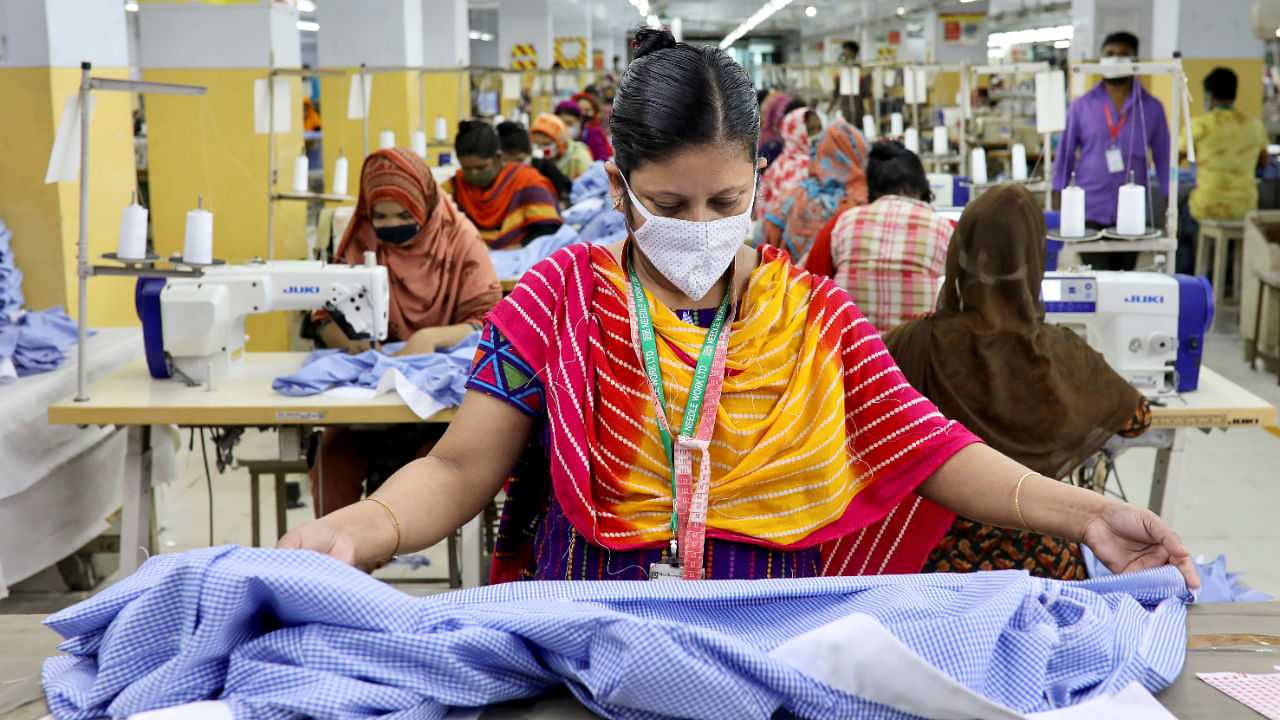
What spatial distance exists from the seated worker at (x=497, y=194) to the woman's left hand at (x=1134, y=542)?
4.47 metres

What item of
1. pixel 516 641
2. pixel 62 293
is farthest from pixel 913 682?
pixel 62 293

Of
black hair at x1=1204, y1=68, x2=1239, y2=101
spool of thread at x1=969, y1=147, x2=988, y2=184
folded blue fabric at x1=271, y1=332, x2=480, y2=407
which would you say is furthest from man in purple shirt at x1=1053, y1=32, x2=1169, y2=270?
folded blue fabric at x1=271, y1=332, x2=480, y2=407

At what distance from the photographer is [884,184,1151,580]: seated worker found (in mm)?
2465

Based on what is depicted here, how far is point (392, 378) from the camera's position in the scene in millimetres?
2969

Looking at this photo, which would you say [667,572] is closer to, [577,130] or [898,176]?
[898,176]

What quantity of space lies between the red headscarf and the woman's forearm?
2.37m

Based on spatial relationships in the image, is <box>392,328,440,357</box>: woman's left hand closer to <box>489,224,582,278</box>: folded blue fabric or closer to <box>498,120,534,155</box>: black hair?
<box>489,224,582,278</box>: folded blue fabric

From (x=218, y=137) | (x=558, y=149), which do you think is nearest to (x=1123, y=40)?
(x=558, y=149)

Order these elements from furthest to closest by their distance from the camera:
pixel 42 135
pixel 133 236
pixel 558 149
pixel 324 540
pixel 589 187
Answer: pixel 558 149
pixel 589 187
pixel 42 135
pixel 133 236
pixel 324 540

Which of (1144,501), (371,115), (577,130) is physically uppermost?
(371,115)

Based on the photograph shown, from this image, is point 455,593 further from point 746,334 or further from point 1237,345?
point 1237,345

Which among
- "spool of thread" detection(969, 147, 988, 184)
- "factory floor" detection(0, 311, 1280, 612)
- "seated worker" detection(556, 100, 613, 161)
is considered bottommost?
"factory floor" detection(0, 311, 1280, 612)

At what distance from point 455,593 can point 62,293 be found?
11.9 feet

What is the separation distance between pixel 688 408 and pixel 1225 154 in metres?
7.39
